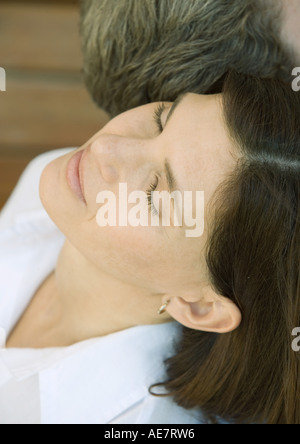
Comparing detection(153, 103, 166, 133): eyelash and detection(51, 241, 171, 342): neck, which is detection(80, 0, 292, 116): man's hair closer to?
detection(153, 103, 166, 133): eyelash


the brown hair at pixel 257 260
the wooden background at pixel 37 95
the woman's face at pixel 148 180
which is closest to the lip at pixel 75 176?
the woman's face at pixel 148 180

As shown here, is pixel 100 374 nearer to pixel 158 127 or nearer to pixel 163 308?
pixel 163 308

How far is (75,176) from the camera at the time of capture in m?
0.96

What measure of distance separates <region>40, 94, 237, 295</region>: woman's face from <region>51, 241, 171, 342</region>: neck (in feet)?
0.19

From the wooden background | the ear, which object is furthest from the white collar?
the wooden background

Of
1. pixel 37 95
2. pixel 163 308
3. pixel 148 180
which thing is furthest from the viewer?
pixel 37 95

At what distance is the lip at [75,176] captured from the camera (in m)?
0.95

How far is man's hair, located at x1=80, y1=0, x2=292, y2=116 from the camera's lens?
3.22 feet

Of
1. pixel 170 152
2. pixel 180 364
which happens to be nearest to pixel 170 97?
pixel 170 152

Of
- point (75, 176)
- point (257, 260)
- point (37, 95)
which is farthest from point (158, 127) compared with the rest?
point (37, 95)

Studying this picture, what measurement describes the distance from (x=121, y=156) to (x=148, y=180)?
0.18ft
